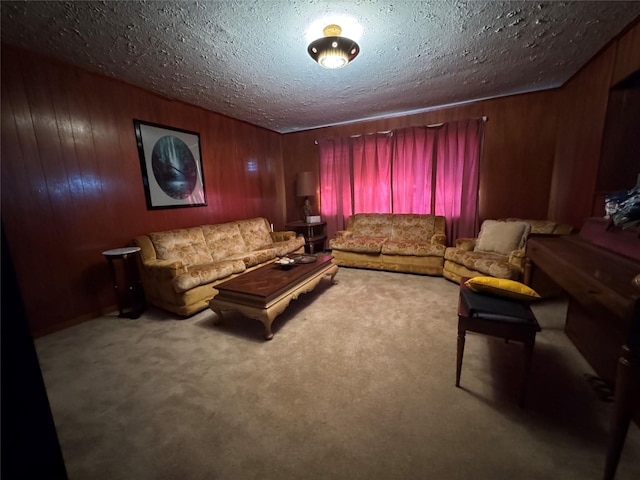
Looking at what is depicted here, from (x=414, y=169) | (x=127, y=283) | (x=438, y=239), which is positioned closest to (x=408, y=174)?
(x=414, y=169)

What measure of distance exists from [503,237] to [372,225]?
1.88 m

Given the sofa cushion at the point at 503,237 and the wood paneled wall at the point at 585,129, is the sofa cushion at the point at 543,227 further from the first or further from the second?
the wood paneled wall at the point at 585,129

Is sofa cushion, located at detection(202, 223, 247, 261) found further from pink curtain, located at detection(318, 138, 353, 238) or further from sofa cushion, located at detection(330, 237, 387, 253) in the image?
pink curtain, located at detection(318, 138, 353, 238)

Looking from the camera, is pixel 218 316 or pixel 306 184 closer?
pixel 218 316

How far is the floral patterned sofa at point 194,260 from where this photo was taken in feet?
8.16

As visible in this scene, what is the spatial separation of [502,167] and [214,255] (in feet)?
13.8

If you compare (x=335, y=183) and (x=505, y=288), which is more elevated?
(x=335, y=183)

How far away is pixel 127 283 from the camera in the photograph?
106 inches

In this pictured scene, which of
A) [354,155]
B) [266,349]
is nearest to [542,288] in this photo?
[266,349]

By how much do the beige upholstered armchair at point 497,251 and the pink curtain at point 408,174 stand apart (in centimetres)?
77

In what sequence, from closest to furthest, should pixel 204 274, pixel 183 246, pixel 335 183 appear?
pixel 204 274
pixel 183 246
pixel 335 183

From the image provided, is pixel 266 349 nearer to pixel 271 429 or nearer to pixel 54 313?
pixel 271 429

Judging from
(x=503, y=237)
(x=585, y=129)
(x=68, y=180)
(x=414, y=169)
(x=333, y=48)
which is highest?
(x=333, y=48)

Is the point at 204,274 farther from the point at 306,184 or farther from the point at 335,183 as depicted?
the point at 335,183
